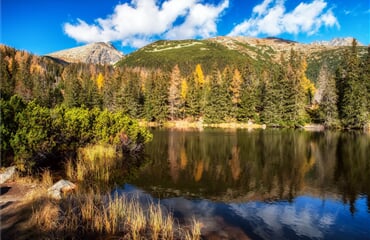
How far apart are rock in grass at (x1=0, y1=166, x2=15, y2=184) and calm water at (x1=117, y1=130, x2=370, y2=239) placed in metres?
6.68

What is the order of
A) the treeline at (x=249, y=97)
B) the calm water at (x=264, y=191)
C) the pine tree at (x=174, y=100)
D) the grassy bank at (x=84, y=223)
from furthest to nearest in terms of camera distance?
the pine tree at (x=174, y=100) < the treeline at (x=249, y=97) < the calm water at (x=264, y=191) < the grassy bank at (x=84, y=223)

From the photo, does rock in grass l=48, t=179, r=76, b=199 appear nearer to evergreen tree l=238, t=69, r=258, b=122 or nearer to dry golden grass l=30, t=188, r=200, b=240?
dry golden grass l=30, t=188, r=200, b=240

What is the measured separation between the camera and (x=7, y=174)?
16.1 meters

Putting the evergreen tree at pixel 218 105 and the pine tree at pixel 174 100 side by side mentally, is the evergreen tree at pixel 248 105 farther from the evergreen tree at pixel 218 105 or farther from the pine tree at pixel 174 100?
the pine tree at pixel 174 100

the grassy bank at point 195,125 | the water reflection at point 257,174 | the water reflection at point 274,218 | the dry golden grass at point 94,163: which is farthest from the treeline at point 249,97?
the water reflection at point 274,218

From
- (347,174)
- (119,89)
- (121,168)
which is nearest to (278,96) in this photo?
(119,89)

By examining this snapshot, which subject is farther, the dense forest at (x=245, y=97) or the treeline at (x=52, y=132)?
the dense forest at (x=245, y=97)

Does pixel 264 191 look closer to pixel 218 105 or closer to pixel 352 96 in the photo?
pixel 352 96

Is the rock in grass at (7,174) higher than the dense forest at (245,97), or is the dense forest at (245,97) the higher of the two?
the dense forest at (245,97)

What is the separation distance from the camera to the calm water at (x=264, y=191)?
38.8 ft

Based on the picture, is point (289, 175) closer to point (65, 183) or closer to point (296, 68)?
point (65, 183)

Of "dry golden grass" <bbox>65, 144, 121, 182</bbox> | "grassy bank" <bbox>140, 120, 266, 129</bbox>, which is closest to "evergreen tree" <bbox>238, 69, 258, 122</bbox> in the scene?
"grassy bank" <bbox>140, 120, 266, 129</bbox>

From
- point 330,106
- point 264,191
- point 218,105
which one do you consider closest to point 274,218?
point 264,191

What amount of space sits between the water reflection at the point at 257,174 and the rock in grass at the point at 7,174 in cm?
761
